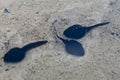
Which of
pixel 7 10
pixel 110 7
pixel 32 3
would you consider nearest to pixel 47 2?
pixel 32 3

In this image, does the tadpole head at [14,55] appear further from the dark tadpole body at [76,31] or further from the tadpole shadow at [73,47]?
the dark tadpole body at [76,31]

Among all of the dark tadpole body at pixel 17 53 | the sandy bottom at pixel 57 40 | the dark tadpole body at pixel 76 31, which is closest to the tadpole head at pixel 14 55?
the dark tadpole body at pixel 17 53

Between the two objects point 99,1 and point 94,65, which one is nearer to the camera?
point 94,65

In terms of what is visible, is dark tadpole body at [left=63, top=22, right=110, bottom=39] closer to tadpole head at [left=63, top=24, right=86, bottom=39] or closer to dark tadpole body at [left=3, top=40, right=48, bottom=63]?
tadpole head at [left=63, top=24, right=86, bottom=39]

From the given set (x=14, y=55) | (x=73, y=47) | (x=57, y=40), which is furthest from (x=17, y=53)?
(x=73, y=47)

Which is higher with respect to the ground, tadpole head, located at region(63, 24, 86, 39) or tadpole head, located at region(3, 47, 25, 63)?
tadpole head, located at region(63, 24, 86, 39)

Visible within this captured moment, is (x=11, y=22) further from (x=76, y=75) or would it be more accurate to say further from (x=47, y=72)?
(x=76, y=75)

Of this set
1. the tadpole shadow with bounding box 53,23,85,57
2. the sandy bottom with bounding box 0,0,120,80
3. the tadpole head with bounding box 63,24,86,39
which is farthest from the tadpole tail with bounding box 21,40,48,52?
the tadpole head with bounding box 63,24,86,39
